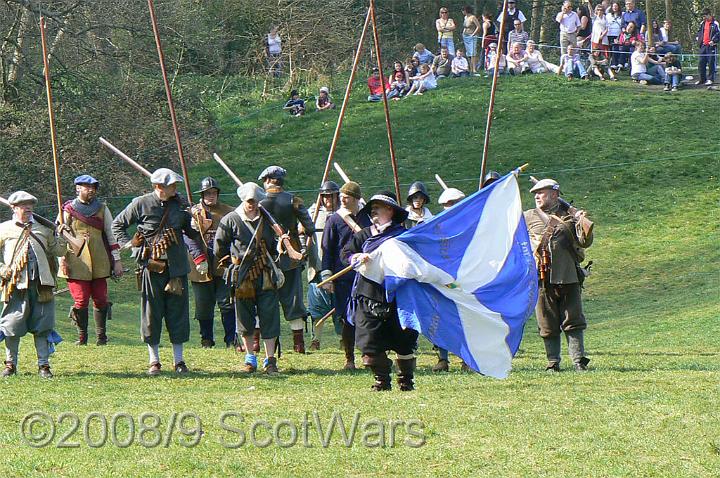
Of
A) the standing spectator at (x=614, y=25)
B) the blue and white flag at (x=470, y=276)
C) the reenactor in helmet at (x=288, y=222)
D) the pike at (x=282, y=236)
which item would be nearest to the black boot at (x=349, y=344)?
the reenactor in helmet at (x=288, y=222)

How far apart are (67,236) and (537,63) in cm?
2498

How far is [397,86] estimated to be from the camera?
35.6 m

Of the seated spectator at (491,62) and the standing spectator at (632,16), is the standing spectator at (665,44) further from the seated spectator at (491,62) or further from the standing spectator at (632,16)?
the seated spectator at (491,62)

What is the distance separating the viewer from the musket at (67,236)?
12602 millimetres

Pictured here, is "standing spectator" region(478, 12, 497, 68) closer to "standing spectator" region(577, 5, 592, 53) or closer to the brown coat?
"standing spectator" region(577, 5, 592, 53)

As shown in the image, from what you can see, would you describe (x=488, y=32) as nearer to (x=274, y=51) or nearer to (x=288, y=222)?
(x=274, y=51)

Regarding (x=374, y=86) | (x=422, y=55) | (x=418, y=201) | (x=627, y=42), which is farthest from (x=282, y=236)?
(x=627, y=42)

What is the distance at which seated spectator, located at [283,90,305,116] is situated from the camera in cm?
3509

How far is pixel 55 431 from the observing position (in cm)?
941

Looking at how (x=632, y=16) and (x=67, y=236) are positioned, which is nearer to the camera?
(x=67, y=236)

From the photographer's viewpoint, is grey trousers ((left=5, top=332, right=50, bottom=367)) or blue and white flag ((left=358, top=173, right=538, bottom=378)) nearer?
blue and white flag ((left=358, top=173, right=538, bottom=378))

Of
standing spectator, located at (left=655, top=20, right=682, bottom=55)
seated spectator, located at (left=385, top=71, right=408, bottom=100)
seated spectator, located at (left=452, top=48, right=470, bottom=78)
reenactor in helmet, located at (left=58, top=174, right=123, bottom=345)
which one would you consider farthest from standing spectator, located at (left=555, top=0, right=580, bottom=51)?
reenactor in helmet, located at (left=58, top=174, right=123, bottom=345)

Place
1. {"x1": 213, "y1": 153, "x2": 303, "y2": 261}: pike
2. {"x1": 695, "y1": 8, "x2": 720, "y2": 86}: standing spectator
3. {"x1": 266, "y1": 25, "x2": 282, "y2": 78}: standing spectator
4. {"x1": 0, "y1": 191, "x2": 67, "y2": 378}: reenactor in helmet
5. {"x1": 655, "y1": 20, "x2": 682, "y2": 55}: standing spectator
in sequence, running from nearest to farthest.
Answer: {"x1": 0, "y1": 191, "x2": 67, "y2": 378}: reenactor in helmet
{"x1": 213, "y1": 153, "x2": 303, "y2": 261}: pike
{"x1": 695, "y1": 8, "x2": 720, "y2": 86}: standing spectator
{"x1": 655, "y1": 20, "x2": 682, "y2": 55}: standing spectator
{"x1": 266, "y1": 25, "x2": 282, "y2": 78}: standing spectator

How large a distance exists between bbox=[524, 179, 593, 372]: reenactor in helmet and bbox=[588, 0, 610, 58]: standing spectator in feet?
74.2
